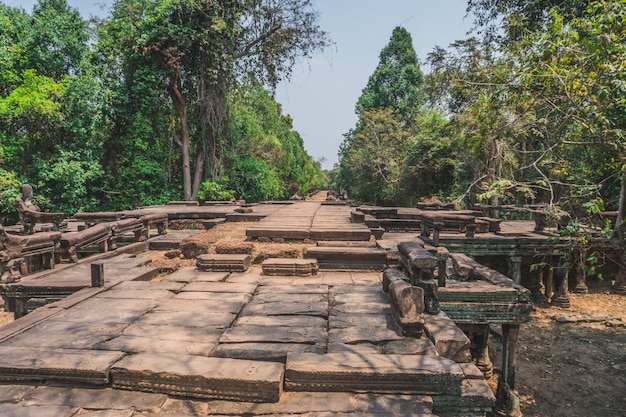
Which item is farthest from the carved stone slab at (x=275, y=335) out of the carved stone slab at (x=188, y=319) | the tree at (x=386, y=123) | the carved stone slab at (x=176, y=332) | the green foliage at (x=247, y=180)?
the tree at (x=386, y=123)

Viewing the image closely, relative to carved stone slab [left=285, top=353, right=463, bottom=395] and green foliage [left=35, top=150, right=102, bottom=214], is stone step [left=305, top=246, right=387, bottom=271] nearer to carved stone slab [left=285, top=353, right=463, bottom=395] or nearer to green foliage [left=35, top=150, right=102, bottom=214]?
carved stone slab [left=285, top=353, right=463, bottom=395]

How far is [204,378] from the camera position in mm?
2457

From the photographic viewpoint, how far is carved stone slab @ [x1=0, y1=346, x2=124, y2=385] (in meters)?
2.54

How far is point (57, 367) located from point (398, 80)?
33984 millimetres

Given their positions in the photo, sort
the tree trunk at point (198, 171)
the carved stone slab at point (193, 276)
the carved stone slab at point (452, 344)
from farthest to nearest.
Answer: the tree trunk at point (198, 171) < the carved stone slab at point (193, 276) < the carved stone slab at point (452, 344)

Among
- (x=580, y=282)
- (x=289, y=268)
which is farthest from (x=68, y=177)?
(x=580, y=282)

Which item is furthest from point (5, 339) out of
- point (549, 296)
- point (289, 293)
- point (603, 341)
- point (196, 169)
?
point (196, 169)

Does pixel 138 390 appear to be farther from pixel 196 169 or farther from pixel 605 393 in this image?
pixel 196 169

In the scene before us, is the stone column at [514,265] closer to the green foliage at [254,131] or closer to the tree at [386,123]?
the tree at [386,123]

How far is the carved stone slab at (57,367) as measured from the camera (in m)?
2.54

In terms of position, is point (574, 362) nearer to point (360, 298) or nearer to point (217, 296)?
point (360, 298)

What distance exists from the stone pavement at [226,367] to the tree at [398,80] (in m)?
29.9

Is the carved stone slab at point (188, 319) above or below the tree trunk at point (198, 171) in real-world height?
below

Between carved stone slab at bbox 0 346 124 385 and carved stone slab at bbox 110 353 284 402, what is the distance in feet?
0.37
